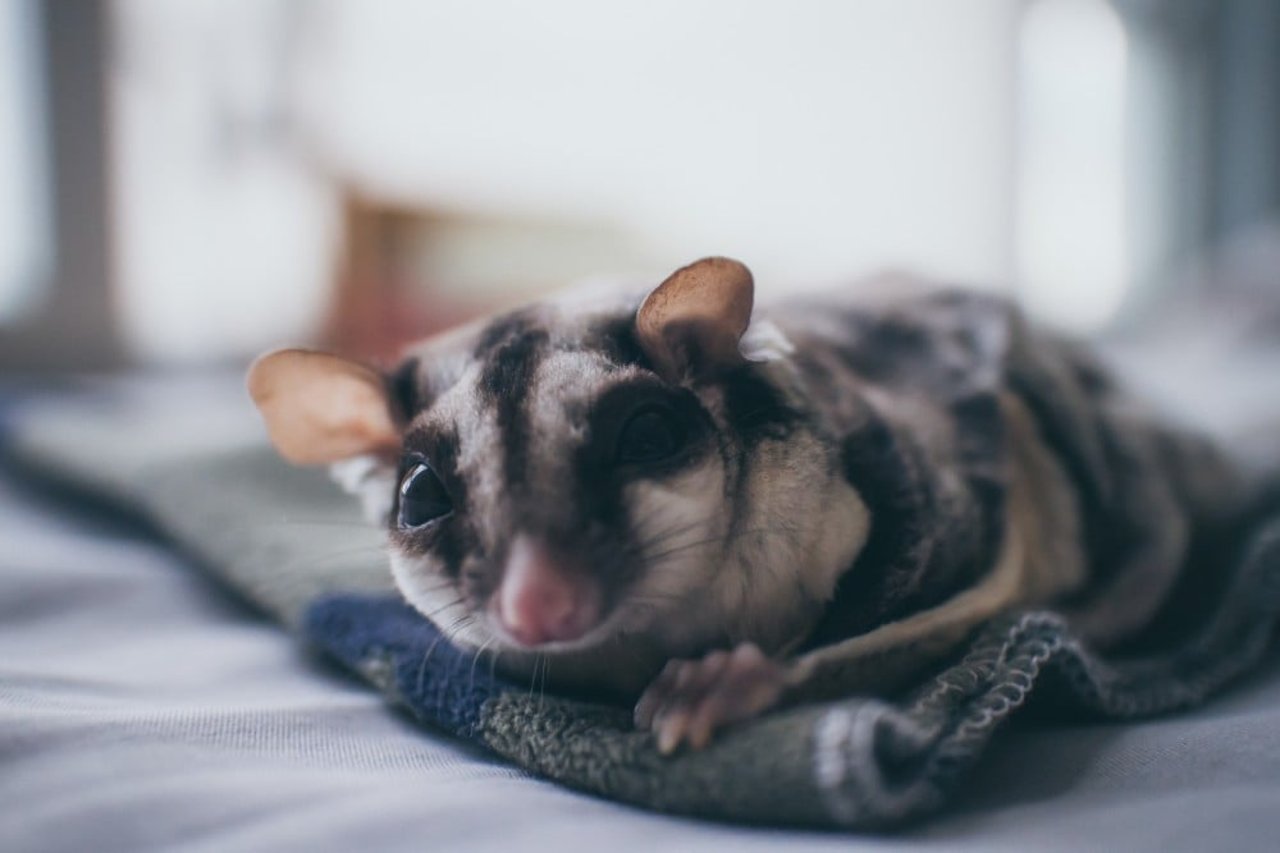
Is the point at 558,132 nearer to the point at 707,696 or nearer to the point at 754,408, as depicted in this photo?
the point at 754,408

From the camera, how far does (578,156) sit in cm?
492

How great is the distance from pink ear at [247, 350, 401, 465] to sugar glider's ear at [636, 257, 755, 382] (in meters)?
0.33

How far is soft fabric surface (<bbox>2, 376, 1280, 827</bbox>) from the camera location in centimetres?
80

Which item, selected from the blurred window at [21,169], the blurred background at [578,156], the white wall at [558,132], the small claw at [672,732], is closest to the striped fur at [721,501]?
the small claw at [672,732]

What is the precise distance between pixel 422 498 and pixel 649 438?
0.77ft

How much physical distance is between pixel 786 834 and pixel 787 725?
3.1 inches

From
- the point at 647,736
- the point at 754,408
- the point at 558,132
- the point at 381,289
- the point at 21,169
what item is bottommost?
the point at 381,289

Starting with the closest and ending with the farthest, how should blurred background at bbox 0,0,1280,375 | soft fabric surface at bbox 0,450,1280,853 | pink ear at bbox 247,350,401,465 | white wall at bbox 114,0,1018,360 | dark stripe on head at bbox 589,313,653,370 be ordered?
soft fabric surface at bbox 0,450,1280,853, dark stripe on head at bbox 589,313,653,370, pink ear at bbox 247,350,401,465, blurred background at bbox 0,0,1280,375, white wall at bbox 114,0,1018,360

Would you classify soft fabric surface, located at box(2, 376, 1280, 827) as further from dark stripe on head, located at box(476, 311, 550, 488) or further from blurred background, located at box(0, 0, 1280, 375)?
blurred background, located at box(0, 0, 1280, 375)

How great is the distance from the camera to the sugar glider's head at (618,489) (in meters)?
0.91

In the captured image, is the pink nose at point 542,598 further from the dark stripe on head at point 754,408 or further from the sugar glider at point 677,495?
the dark stripe on head at point 754,408

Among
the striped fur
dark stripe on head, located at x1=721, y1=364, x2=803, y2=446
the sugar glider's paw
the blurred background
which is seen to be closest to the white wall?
the blurred background

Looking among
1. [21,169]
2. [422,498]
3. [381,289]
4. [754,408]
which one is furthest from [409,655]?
[21,169]

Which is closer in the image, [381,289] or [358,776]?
[358,776]
